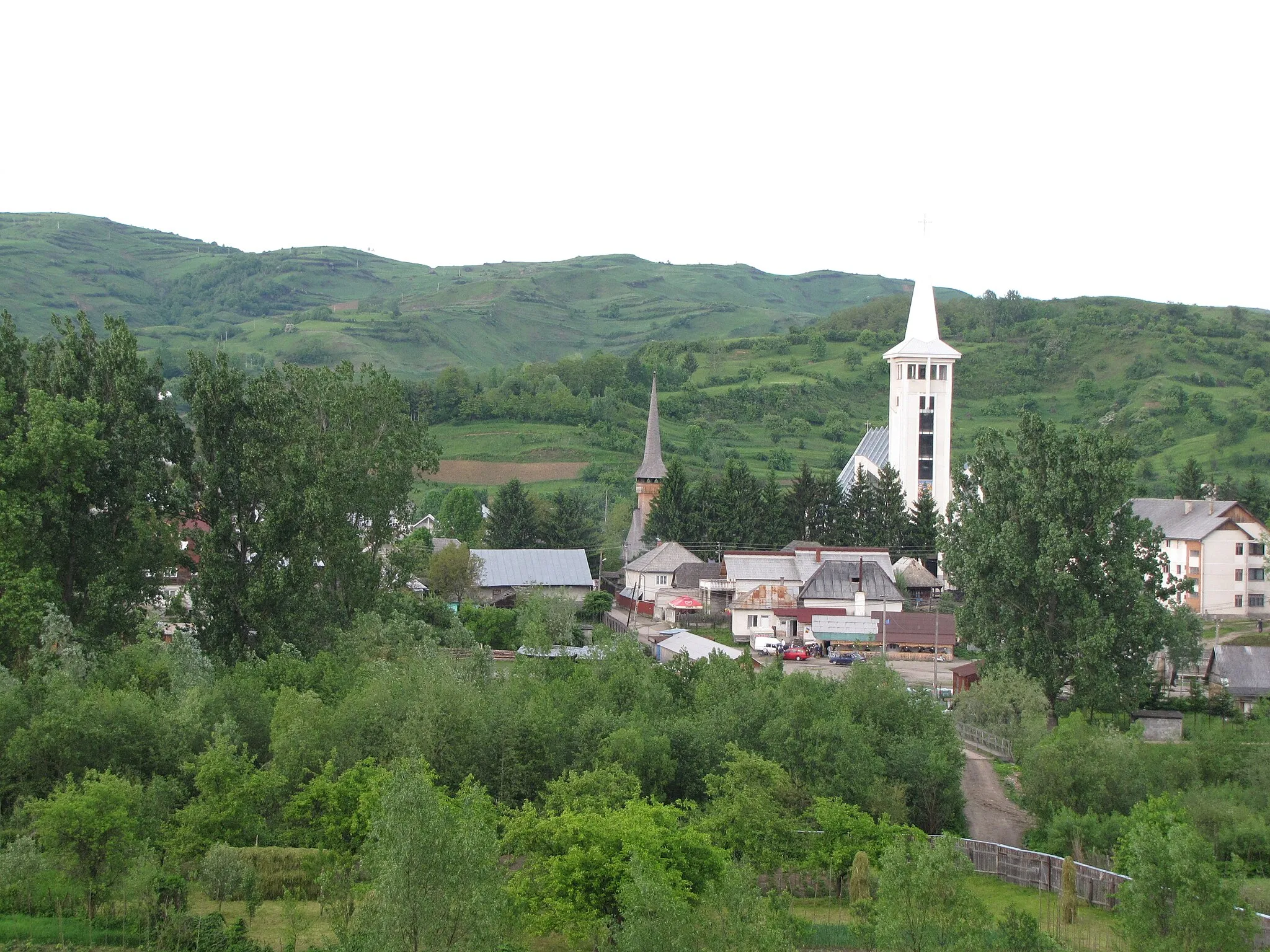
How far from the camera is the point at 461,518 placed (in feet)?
242

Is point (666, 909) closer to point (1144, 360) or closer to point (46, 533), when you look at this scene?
point (46, 533)

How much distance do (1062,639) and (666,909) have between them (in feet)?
75.1

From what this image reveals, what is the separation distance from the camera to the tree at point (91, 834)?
66.2 ft

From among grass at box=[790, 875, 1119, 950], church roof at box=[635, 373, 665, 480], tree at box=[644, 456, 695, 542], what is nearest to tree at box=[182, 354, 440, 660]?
grass at box=[790, 875, 1119, 950]

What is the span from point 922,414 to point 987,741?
40.4 metres

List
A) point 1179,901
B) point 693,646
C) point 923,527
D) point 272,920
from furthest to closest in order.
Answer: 1. point 923,527
2. point 693,646
3. point 272,920
4. point 1179,901

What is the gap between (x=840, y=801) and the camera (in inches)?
968

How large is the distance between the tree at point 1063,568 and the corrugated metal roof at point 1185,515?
64.3 feet

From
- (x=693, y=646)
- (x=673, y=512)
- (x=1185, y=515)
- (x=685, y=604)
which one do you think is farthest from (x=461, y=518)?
(x=1185, y=515)

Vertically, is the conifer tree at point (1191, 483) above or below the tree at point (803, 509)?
above

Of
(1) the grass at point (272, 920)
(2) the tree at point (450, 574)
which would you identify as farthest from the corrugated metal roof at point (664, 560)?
(1) the grass at point (272, 920)

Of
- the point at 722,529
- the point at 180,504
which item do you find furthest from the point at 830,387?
the point at 180,504

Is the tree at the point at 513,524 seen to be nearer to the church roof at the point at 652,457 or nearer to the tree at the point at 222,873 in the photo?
the church roof at the point at 652,457

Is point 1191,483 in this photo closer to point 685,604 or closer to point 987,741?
point 685,604
